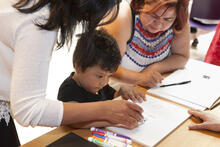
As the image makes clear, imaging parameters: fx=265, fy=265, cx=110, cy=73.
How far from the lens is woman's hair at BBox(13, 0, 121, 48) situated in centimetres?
67

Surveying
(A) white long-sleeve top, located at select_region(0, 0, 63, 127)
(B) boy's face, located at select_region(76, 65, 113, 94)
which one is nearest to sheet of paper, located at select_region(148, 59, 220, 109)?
(B) boy's face, located at select_region(76, 65, 113, 94)

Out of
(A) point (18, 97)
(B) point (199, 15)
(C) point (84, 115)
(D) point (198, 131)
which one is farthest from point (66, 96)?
(B) point (199, 15)

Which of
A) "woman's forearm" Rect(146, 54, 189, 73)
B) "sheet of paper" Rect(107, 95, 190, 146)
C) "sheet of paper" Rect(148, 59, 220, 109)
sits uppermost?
"woman's forearm" Rect(146, 54, 189, 73)

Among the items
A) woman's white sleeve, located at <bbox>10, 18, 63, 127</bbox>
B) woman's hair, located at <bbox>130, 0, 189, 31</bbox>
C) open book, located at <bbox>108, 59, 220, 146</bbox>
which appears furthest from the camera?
woman's hair, located at <bbox>130, 0, 189, 31</bbox>

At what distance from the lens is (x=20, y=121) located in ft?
2.33

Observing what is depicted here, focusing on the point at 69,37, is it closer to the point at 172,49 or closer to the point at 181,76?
the point at 181,76

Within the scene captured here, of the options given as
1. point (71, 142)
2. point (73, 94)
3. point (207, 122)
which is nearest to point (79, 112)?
point (71, 142)

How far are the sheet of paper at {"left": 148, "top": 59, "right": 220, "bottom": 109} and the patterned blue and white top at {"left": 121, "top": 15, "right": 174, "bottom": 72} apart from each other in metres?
0.17

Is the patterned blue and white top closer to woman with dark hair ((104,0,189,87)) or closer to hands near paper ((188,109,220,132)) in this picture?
woman with dark hair ((104,0,189,87))

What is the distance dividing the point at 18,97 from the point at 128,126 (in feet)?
1.25

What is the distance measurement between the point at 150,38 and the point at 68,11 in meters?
0.81

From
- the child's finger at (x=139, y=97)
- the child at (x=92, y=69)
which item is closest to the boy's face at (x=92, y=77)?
the child at (x=92, y=69)

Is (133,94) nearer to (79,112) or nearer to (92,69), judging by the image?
(92,69)

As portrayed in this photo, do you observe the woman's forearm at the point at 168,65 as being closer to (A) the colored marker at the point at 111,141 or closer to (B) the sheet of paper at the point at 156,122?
(B) the sheet of paper at the point at 156,122
